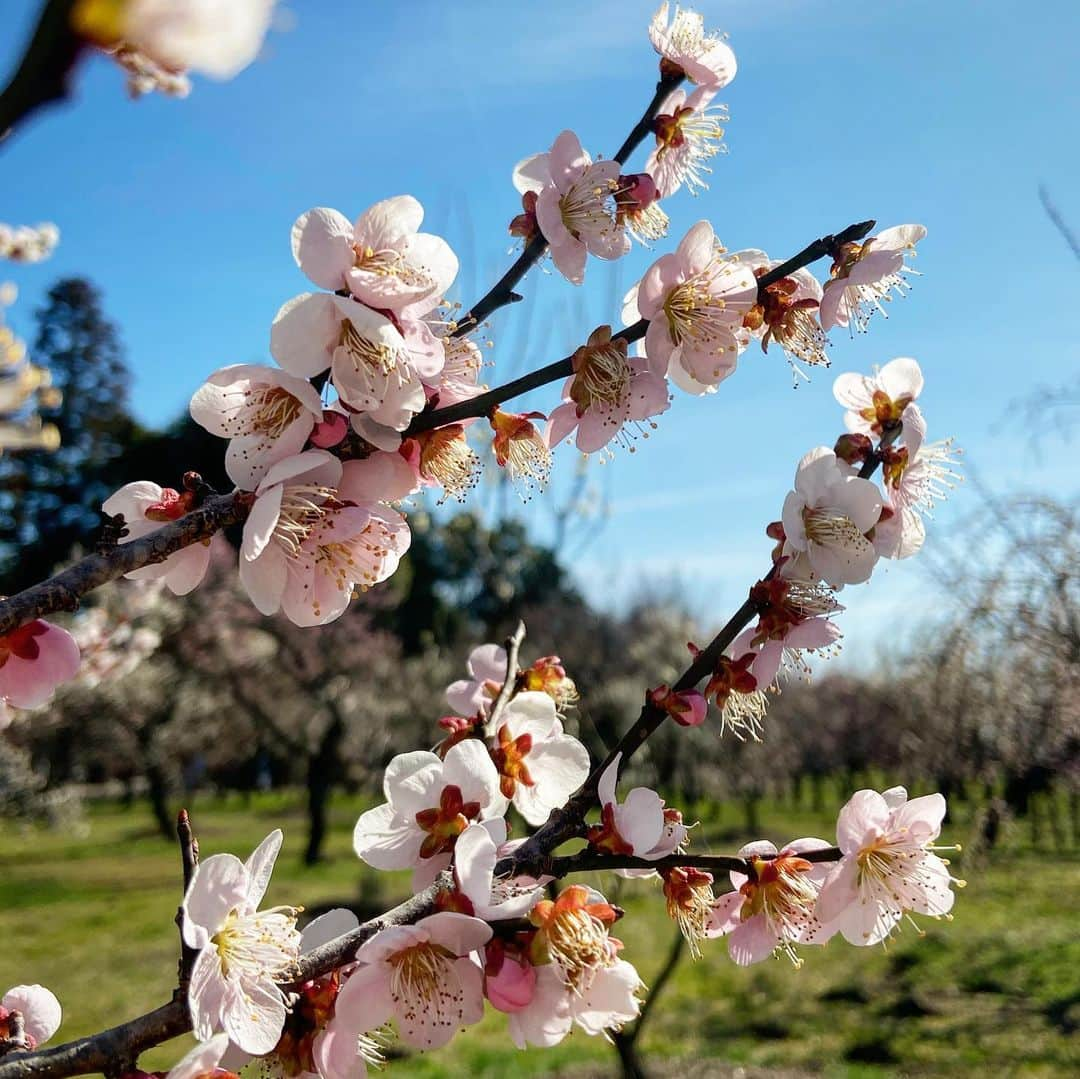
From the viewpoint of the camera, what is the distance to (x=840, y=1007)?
727cm

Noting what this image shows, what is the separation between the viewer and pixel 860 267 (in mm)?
1277

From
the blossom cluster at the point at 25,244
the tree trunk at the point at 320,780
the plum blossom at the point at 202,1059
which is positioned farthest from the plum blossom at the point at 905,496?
the tree trunk at the point at 320,780

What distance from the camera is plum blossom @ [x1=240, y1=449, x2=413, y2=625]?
1.04 meters

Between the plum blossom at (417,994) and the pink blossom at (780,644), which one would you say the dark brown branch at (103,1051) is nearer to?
the plum blossom at (417,994)

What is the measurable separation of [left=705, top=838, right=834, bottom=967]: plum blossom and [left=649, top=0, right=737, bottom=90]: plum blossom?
3.64ft

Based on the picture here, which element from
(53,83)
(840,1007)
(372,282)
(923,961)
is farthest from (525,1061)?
(53,83)

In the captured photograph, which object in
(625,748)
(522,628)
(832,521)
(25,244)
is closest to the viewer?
(625,748)

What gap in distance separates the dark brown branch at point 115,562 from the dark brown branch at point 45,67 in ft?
2.20

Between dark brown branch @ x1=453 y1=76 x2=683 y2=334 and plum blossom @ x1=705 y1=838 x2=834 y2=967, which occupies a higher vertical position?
dark brown branch @ x1=453 y1=76 x2=683 y2=334

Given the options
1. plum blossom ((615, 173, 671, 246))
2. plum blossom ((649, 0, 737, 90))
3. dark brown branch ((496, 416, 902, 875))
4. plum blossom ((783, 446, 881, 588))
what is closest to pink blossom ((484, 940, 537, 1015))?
dark brown branch ((496, 416, 902, 875))

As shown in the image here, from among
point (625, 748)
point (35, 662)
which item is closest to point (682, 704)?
point (625, 748)

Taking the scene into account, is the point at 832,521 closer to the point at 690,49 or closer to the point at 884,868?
the point at 884,868

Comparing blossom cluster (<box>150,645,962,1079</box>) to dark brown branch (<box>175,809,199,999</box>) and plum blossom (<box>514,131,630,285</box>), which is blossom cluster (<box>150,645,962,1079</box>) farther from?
plum blossom (<box>514,131,630,285</box>)

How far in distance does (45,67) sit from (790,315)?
3.91 feet
